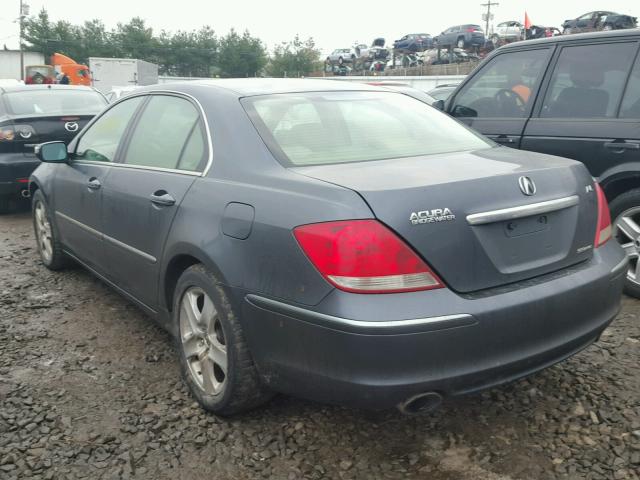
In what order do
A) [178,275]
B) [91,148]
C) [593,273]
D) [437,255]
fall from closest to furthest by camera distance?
[437,255] → [593,273] → [178,275] → [91,148]

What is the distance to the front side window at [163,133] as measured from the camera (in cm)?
317

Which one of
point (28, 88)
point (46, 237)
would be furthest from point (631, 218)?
point (28, 88)

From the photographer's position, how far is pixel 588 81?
4.38 m

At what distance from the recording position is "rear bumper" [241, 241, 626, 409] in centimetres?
A: 209

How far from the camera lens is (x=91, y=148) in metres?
4.20

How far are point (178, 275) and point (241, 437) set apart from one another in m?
0.86

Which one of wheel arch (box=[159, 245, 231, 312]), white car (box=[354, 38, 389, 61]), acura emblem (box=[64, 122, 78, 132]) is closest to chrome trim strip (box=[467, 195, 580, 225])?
wheel arch (box=[159, 245, 231, 312])

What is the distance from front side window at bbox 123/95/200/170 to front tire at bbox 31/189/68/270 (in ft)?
5.12

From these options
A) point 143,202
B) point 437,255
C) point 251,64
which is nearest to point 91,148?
point 143,202

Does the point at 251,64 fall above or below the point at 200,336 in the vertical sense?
above

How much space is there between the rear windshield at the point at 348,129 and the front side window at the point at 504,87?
5.37 ft

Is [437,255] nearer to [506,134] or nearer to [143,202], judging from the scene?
[143,202]

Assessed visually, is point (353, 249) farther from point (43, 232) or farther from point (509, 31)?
point (509, 31)

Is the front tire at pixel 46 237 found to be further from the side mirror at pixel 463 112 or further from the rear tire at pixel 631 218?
the rear tire at pixel 631 218
